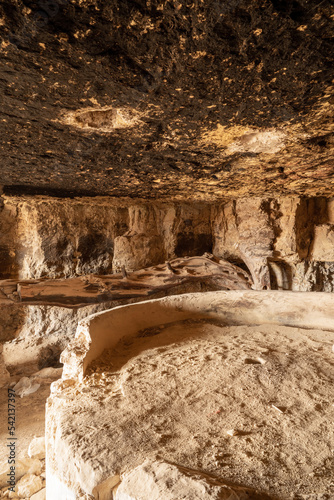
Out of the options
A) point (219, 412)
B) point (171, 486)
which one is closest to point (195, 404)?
point (219, 412)

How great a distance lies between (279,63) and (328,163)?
4.56ft

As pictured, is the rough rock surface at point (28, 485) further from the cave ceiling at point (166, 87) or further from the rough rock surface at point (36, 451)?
the cave ceiling at point (166, 87)

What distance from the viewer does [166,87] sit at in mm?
1231

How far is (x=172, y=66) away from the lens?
1.09m

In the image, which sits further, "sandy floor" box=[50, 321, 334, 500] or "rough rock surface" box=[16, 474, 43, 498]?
"rough rock surface" box=[16, 474, 43, 498]

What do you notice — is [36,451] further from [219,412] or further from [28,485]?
[219,412]

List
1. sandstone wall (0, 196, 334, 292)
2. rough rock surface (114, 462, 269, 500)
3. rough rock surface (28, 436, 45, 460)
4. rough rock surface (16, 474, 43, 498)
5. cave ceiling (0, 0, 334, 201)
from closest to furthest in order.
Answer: rough rock surface (114, 462, 269, 500), cave ceiling (0, 0, 334, 201), rough rock surface (16, 474, 43, 498), rough rock surface (28, 436, 45, 460), sandstone wall (0, 196, 334, 292)

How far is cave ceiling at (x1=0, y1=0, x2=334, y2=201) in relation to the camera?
873 millimetres

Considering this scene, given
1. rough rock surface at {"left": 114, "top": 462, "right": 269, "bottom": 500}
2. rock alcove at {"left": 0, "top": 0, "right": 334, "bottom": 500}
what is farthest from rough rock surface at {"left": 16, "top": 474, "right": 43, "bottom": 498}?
rough rock surface at {"left": 114, "top": 462, "right": 269, "bottom": 500}

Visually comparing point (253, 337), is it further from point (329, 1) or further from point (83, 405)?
point (329, 1)

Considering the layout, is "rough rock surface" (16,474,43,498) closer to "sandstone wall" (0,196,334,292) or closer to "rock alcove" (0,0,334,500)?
"rock alcove" (0,0,334,500)

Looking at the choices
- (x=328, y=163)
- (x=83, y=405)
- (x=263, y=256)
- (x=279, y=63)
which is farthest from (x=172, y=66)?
(x=263, y=256)

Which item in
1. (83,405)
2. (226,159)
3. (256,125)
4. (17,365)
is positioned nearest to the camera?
(83,405)

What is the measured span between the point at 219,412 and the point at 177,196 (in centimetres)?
260
